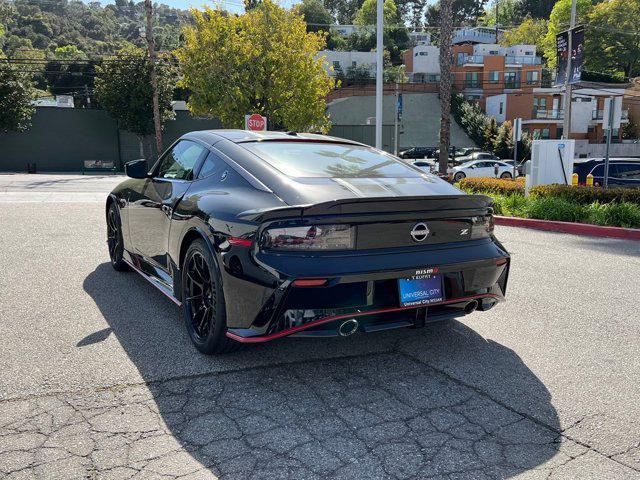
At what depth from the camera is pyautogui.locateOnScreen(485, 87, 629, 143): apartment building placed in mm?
58469

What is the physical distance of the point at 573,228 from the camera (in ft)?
33.3

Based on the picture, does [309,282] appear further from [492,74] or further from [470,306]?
[492,74]

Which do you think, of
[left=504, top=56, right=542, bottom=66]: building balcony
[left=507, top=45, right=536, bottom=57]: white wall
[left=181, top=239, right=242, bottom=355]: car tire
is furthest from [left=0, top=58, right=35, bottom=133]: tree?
[left=507, top=45, right=536, bottom=57]: white wall

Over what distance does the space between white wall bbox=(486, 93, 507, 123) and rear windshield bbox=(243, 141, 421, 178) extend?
58765mm

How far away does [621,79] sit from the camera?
226 ft

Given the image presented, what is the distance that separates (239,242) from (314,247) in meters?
0.47

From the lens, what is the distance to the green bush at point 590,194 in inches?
430

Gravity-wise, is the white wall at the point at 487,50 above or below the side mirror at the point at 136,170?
above

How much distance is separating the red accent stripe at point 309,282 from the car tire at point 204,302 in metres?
0.62

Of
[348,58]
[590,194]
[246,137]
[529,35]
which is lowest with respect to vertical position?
[590,194]

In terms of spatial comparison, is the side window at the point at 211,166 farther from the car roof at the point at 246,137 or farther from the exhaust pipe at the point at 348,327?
the exhaust pipe at the point at 348,327

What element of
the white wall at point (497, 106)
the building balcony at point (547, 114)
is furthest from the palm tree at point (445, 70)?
the building balcony at point (547, 114)

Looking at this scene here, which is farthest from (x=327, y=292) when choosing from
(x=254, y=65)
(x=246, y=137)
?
(x=254, y=65)

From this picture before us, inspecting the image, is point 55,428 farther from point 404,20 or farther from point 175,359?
point 404,20
